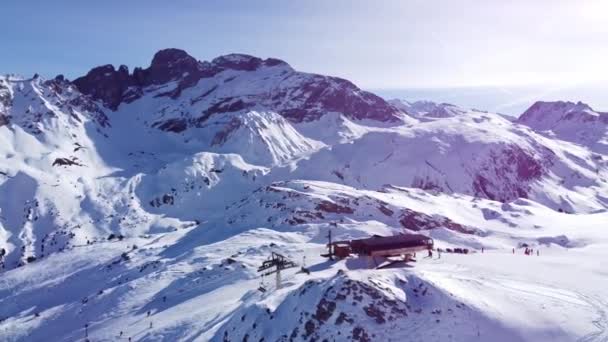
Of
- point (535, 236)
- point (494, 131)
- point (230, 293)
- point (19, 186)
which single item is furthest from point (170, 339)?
point (494, 131)

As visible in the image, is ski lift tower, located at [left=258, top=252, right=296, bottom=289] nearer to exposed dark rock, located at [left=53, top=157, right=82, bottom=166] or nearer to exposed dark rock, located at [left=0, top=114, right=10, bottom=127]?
exposed dark rock, located at [left=53, top=157, right=82, bottom=166]

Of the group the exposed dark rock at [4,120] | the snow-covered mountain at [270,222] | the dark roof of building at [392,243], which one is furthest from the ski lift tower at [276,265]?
the exposed dark rock at [4,120]

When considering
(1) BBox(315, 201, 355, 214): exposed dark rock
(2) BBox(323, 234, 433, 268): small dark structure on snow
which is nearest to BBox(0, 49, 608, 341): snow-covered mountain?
(1) BBox(315, 201, 355, 214): exposed dark rock

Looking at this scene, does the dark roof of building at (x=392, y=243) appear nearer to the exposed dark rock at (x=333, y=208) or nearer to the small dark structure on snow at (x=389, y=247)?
the small dark structure on snow at (x=389, y=247)

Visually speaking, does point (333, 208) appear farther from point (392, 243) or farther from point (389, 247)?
point (389, 247)

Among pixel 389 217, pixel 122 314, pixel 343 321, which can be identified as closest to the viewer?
pixel 343 321

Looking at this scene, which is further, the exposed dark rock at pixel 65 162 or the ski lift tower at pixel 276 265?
the exposed dark rock at pixel 65 162

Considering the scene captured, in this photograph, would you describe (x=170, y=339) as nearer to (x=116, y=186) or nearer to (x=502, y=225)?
(x=502, y=225)

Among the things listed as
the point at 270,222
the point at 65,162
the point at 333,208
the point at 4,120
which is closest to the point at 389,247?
the point at 270,222
